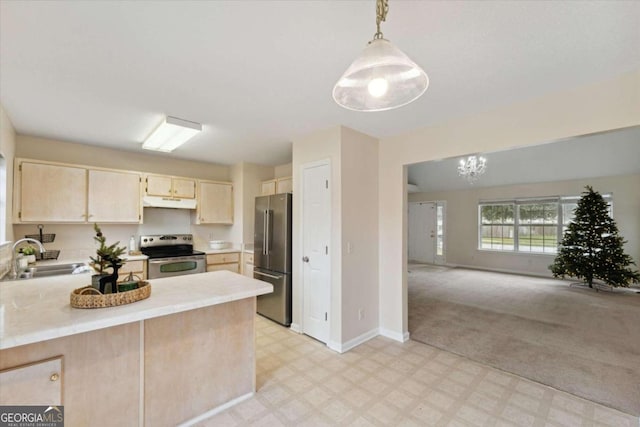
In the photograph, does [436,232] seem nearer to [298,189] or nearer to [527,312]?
[527,312]

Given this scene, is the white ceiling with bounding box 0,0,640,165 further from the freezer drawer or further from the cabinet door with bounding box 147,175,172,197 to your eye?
the freezer drawer

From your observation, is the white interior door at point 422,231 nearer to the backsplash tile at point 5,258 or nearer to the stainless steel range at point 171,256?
the stainless steel range at point 171,256

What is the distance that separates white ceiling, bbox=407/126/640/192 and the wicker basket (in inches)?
165

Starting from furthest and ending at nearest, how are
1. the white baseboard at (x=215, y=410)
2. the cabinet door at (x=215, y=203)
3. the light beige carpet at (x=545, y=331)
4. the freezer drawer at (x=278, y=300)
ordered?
the cabinet door at (x=215, y=203)
the freezer drawer at (x=278, y=300)
the light beige carpet at (x=545, y=331)
the white baseboard at (x=215, y=410)

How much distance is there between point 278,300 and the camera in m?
3.75

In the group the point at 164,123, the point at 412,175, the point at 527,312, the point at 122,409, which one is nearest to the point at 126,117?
the point at 164,123

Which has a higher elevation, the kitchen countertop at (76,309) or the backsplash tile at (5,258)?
the backsplash tile at (5,258)

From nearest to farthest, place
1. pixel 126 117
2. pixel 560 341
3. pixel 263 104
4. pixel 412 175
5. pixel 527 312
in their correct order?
1. pixel 263 104
2. pixel 126 117
3. pixel 560 341
4. pixel 527 312
5. pixel 412 175

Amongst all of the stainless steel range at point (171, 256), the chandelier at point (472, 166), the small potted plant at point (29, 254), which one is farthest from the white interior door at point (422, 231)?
the small potted plant at point (29, 254)

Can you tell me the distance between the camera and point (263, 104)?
2.53 metres

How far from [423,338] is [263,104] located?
10.4 ft

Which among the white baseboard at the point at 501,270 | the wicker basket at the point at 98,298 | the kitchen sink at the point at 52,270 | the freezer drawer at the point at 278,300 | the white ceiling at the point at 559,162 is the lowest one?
the white baseboard at the point at 501,270

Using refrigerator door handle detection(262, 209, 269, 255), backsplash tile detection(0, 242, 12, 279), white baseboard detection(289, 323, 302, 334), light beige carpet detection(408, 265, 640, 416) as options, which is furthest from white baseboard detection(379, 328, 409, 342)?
backsplash tile detection(0, 242, 12, 279)

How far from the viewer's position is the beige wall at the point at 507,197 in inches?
232
